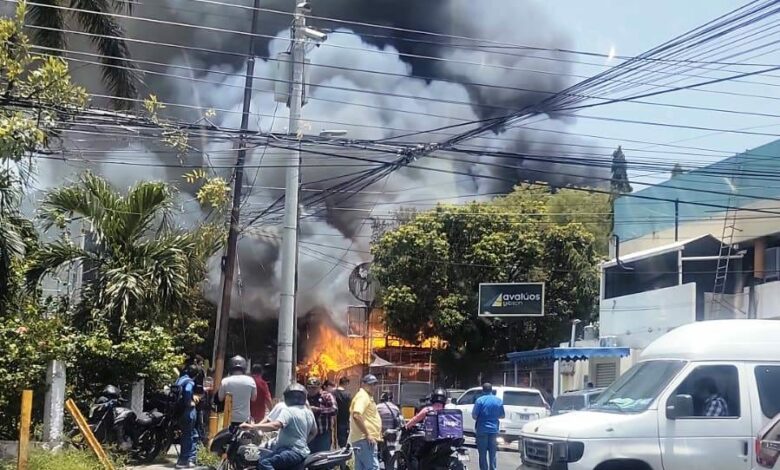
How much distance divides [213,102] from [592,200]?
19.3 meters

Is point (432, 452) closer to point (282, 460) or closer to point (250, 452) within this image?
point (250, 452)

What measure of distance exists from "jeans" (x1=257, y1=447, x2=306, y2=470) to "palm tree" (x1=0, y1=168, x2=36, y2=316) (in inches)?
187

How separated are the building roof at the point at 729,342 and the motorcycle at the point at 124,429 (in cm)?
812

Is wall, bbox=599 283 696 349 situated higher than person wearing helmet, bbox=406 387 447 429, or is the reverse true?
wall, bbox=599 283 696 349

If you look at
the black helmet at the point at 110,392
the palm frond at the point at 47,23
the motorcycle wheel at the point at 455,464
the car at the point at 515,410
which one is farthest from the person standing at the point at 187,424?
the car at the point at 515,410

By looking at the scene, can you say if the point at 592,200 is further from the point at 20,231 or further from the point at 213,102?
the point at 20,231

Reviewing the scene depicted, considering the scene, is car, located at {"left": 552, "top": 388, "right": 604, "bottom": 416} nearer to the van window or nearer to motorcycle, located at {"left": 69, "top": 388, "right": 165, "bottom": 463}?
motorcycle, located at {"left": 69, "top": 388, "right": 165, "bottom": 463}

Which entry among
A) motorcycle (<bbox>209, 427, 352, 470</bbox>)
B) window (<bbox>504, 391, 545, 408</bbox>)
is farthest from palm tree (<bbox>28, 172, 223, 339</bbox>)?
window (<bbox>504, 391, 545, 408</bbox>)

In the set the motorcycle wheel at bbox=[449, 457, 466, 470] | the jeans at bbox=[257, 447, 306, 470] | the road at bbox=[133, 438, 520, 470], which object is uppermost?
the jeans at bbox=[257, 447, 306, 470]

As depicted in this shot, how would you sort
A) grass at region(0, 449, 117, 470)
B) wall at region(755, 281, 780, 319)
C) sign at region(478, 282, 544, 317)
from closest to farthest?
grass at region(0, 449, 117, 470) < wall at region(755, 281, 780, 319) < sign at region(478, 282, 544, 317)

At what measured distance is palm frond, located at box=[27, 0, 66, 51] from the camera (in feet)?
52.3

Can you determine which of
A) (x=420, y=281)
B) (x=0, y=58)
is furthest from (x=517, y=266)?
(x=0, y=58)

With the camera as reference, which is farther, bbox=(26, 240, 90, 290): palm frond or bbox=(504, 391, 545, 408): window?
bbox=(504, 391, 545, 408): window

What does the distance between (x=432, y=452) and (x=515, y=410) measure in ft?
36.8
